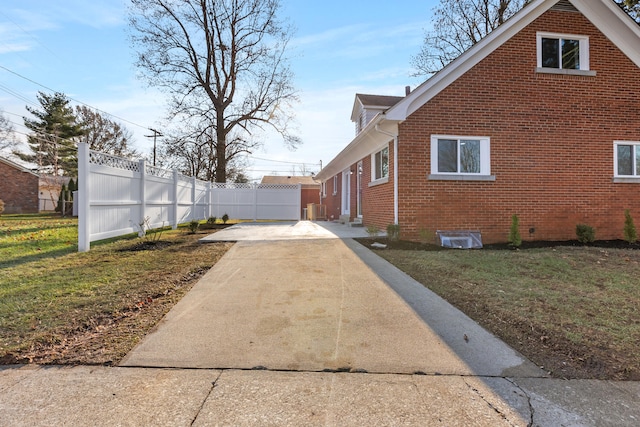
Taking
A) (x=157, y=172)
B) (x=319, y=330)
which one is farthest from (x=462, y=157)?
(x=157, y=172)

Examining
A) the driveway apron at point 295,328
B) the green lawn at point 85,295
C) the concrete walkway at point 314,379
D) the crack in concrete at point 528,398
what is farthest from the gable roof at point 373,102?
the crack in concrete at point 528,398

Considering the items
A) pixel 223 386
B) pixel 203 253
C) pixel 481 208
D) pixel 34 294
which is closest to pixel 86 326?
pixel 34 294

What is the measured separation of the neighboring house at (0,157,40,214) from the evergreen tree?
6.05 meters

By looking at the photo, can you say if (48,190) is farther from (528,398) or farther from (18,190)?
(528,398)

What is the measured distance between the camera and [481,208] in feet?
29.5

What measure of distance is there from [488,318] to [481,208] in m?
6.08

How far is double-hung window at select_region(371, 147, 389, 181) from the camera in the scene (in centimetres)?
999

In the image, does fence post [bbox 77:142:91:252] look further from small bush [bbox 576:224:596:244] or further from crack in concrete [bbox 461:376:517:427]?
small bush [bbox 576:224:596:244]

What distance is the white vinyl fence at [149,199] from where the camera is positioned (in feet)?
23.3

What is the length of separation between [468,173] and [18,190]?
3329cm

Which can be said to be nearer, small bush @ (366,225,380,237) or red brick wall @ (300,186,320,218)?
small bush @ (366,225,380,237)

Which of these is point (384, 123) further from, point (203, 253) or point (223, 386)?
point (223, 386)

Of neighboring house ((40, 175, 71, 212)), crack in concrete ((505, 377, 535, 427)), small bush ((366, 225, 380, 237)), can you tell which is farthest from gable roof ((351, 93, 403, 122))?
neighboring house ((40, 175, 71, 212))

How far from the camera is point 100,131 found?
1481 inches
